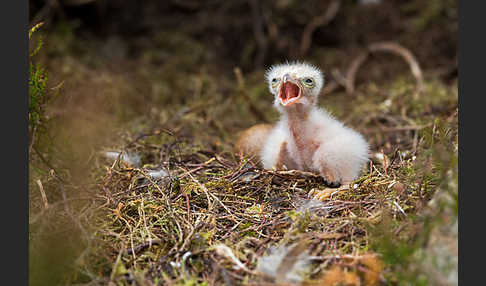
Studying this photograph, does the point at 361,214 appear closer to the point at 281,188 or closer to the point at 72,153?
the point at 281,188

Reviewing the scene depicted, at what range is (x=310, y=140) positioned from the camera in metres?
2.68

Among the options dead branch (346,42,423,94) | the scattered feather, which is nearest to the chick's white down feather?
the scattered feather

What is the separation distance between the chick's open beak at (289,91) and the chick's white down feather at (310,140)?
0.02 m

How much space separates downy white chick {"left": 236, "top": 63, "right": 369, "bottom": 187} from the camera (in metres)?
2.48

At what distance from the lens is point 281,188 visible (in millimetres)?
2406

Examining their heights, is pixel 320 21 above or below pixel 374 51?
above

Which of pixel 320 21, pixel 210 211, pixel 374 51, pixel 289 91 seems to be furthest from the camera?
pixel 320 21

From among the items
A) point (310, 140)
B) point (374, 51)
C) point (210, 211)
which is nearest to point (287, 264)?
point (210, 211)

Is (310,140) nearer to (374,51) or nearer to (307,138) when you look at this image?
(307,138)

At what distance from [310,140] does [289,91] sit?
0.36 meters

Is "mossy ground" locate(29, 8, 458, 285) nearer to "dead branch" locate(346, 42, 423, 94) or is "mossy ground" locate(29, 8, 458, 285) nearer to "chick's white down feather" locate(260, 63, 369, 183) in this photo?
"chick's white down feather" locate(260, 63, 369, 183)

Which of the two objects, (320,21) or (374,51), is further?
(320,21)

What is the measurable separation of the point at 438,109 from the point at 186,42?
12.8 ft

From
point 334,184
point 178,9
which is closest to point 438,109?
point 334,184
